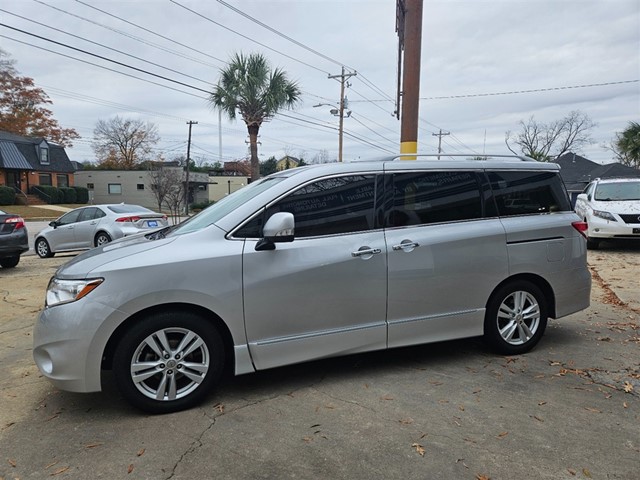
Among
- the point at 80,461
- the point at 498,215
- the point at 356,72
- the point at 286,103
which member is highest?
the point at 356,72

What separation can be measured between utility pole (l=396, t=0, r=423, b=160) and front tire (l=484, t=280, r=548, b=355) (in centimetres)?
348

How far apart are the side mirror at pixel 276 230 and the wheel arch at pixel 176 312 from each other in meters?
0.60

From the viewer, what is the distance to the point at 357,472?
252cm

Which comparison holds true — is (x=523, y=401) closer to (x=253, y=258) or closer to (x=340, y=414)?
(x=340, y=414)

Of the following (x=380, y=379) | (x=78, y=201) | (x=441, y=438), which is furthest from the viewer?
(x=78, y=201)

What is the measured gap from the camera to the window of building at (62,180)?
48.7 meters

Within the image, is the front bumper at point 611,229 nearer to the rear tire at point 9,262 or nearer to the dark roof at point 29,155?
the rear tire at point 9,262

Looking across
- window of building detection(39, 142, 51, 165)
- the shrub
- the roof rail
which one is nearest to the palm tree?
the roof rail

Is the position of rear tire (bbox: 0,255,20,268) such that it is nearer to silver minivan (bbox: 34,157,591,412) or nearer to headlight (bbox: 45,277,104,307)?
silver minivan (bbox: 34,157,591,412)

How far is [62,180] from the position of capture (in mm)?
49344

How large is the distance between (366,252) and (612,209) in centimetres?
986

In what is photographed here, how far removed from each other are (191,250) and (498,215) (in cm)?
276

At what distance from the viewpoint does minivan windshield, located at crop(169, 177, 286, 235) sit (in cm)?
364

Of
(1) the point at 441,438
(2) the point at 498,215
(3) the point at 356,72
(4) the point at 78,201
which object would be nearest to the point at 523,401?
(1) the point at 441,438
